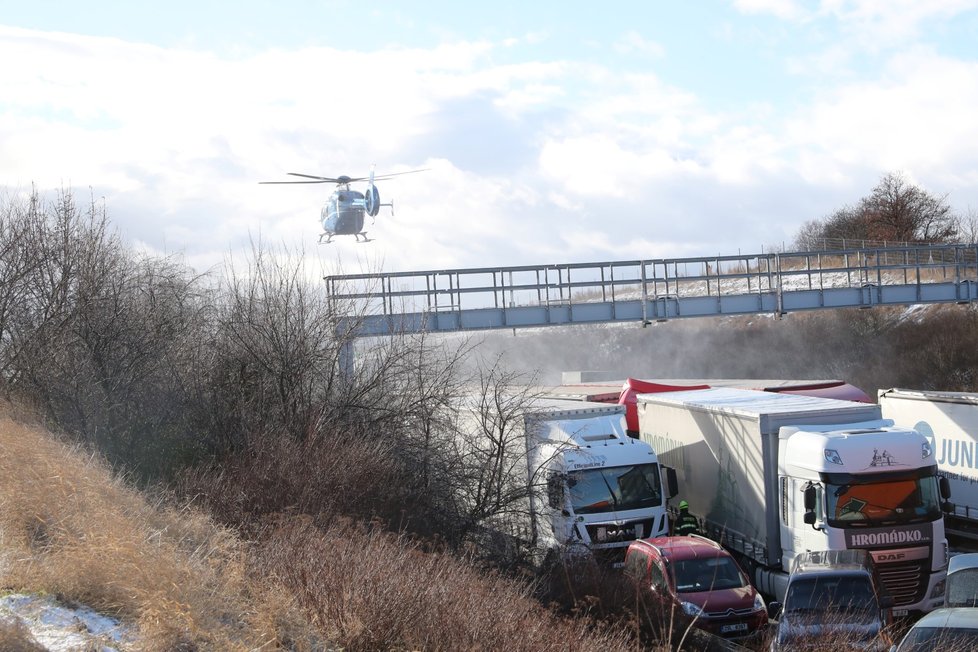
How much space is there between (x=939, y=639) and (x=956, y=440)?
9.27 m

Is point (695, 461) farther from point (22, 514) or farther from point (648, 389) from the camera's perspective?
point (22, 514)

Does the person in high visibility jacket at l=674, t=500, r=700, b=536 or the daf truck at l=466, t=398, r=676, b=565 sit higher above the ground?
the daf truck at l=466, t=398, r=676, b=565

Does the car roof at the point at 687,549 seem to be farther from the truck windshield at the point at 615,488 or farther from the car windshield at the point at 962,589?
the car windshield at the point at 962,589

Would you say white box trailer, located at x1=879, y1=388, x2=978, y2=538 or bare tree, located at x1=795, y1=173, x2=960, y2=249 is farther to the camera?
bare tree, located at x1=795, y1=173, x2=960, y2=249

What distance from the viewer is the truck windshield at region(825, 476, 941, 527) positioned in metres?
14.5

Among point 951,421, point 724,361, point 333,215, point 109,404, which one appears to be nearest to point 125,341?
point 109,404

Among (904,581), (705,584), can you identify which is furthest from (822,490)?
(705,584)

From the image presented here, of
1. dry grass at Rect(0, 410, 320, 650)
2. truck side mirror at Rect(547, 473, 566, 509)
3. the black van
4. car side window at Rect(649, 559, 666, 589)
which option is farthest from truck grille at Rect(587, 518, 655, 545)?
dry grass at Rect(0, 410, 320, 650)

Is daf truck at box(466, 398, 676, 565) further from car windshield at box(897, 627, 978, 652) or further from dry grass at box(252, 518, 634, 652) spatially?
dry grass at box(252, 518, 634, 652)

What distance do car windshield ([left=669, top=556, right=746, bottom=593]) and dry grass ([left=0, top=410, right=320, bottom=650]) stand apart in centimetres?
653

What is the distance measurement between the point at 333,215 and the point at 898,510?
4760cm

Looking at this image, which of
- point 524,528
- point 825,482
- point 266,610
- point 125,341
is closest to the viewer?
point 266,610

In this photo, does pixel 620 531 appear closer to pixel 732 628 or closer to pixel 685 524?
pixel 685 524

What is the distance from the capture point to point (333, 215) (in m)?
58.6
